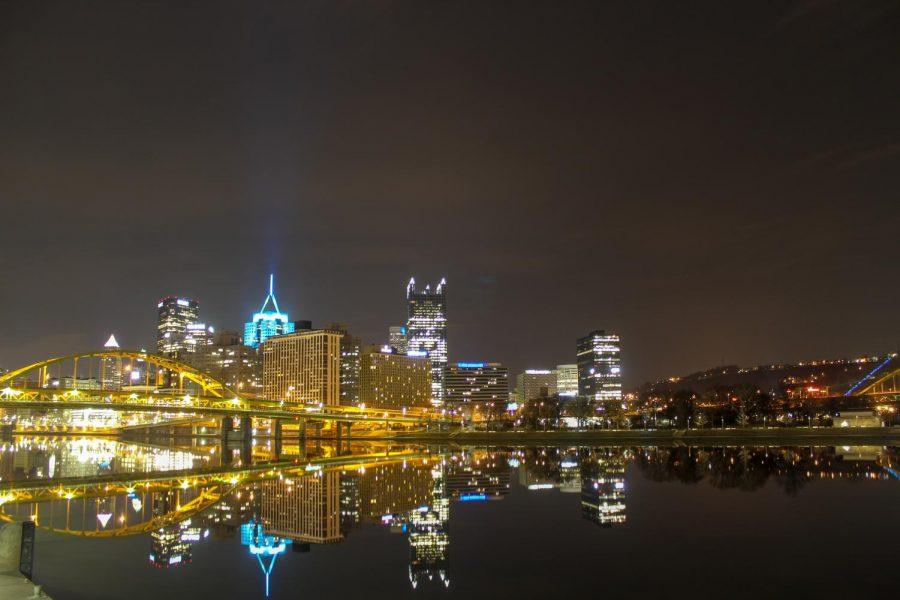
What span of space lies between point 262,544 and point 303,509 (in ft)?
24.4

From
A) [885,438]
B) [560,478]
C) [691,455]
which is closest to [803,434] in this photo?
[885,438]

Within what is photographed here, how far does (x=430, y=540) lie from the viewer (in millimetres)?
22531

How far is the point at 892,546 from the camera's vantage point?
805 inches

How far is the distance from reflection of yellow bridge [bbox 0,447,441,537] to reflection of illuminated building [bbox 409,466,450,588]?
9.20m

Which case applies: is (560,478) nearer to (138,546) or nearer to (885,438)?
(138,546)

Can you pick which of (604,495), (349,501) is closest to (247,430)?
(349,501)

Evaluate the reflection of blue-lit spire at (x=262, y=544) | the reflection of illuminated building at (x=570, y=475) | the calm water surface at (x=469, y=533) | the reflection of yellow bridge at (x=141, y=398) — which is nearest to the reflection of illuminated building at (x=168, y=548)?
the calm water surface at (x=469, y=533)

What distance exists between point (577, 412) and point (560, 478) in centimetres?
10528

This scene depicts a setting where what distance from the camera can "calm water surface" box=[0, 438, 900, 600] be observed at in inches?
651

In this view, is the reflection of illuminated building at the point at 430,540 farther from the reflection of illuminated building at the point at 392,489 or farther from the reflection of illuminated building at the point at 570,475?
the reflection of illuminated building at the point at 570,475

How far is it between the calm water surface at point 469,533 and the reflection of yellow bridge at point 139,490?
17 centimetres

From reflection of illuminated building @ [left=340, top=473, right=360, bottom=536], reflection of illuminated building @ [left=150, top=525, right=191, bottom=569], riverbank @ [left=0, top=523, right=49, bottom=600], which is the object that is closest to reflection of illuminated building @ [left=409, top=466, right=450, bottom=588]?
reflection of illuminated building @ [left=340, top=473, right=360, bottom=536]

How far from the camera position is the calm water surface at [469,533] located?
16.5m

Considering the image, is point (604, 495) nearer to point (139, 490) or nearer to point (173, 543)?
point (173, 543)
